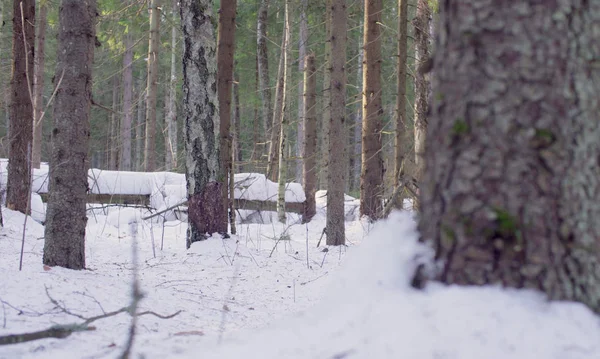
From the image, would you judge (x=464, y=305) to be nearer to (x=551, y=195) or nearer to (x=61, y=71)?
(x=551, y=195)

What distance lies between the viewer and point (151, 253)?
698 cm

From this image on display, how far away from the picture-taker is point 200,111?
22.9 feet

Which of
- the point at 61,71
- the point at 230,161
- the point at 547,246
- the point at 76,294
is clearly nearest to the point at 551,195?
the point at 547,246

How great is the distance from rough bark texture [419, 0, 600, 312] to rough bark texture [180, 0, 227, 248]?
18.0 feet

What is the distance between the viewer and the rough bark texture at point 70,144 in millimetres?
4562

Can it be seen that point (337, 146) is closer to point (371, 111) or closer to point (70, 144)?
point (371, 111)

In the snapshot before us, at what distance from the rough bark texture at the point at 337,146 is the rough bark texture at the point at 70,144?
395 centimetres

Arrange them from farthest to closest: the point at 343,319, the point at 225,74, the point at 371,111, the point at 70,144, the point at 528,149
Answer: the point at 371,111, the point at 225,74, the point at 70,144, the point at 343,319, the point at 528,149

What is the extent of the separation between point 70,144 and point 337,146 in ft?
13.6

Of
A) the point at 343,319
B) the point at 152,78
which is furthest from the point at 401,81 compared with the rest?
the point at 152,78

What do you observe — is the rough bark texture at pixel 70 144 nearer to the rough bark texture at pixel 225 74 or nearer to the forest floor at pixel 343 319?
the forest floor at pixel 343 319

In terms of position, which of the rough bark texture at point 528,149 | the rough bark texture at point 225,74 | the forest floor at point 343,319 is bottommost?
the forest floor at point 343,319

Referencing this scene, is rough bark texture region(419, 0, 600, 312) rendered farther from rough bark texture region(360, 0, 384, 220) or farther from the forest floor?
rough bark texture region(360, 0, 384, 220)

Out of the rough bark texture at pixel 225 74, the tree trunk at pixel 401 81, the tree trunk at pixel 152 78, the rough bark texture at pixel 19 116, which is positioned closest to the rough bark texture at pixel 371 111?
the tree trunk at pixel 401 81
